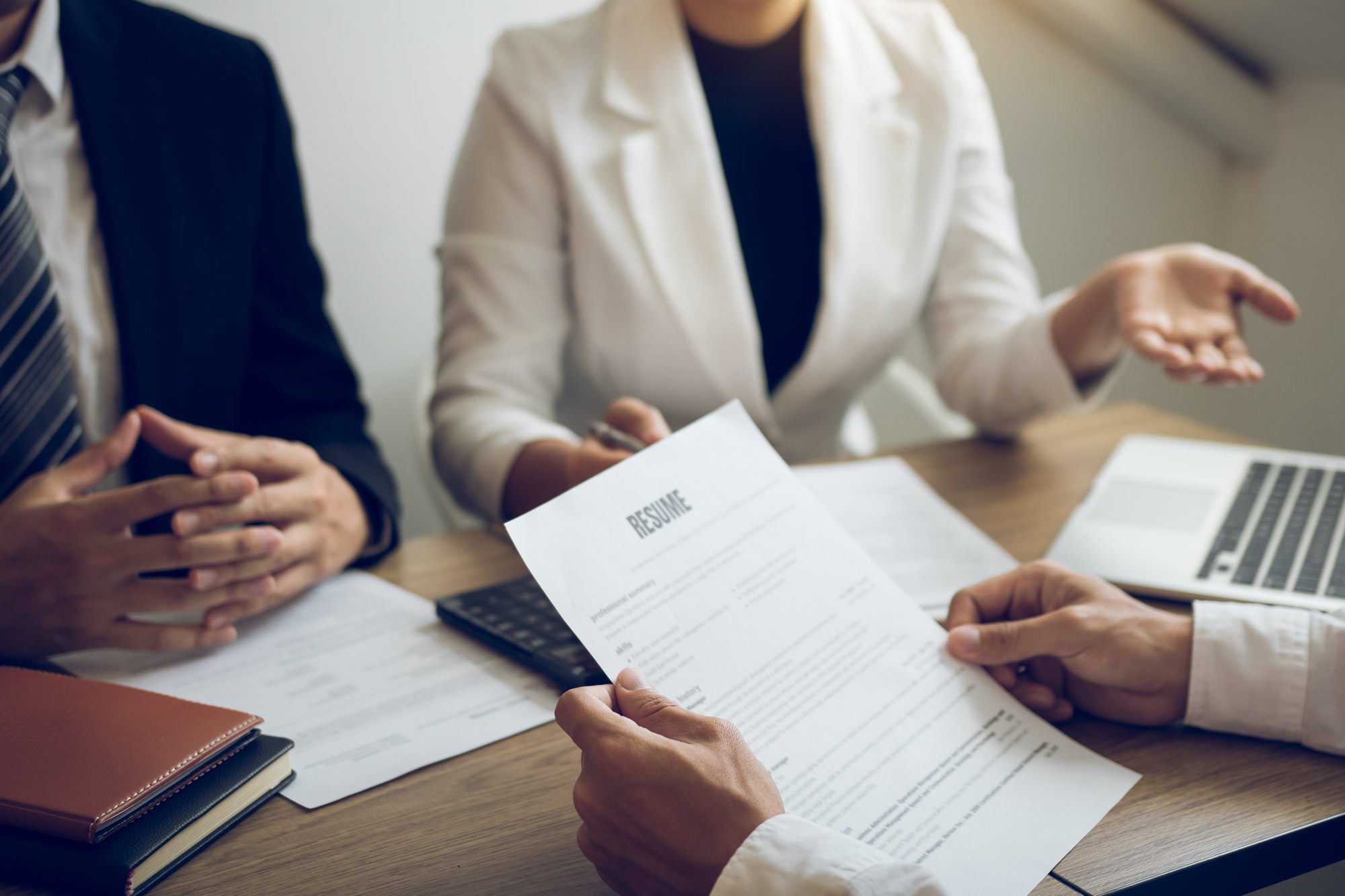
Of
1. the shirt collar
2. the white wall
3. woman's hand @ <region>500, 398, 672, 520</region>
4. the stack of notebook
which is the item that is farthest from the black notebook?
the white wall

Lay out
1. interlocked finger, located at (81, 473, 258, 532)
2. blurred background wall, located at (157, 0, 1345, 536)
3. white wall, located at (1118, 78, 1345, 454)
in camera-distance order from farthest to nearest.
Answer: white wall, located at (1118, 78, 1345, 454) → blurred background wall, located at (157, 0, 1345, 536) → interlocked finger, located at (81, 473, 258, 532)

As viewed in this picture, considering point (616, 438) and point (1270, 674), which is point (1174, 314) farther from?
point (616, 438)

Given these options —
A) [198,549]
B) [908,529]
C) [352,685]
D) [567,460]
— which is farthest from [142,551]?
[908,529]

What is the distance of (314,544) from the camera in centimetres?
85

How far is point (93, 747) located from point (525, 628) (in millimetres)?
300

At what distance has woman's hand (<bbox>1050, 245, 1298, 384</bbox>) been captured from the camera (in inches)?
37.6

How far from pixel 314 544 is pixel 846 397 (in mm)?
808

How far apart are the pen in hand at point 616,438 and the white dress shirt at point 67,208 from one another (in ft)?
1.74

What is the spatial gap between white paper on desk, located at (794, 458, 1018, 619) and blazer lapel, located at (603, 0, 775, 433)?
0.66 ft

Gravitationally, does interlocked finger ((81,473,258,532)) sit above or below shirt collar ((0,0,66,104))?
below

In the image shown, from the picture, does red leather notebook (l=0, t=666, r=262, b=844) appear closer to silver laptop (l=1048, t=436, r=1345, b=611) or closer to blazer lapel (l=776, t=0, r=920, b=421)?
silver laptop (l=1048, t=436, r=1345, b=611)

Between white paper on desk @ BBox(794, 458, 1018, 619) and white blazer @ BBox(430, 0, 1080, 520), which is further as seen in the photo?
white blazer @ BBox(430, 0, 1080, 520)

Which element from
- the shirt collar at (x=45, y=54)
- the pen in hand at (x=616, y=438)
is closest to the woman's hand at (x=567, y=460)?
the pen in hand at (x=616, y=438)

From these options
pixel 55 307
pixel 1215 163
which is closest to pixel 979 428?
pixel 55 307
